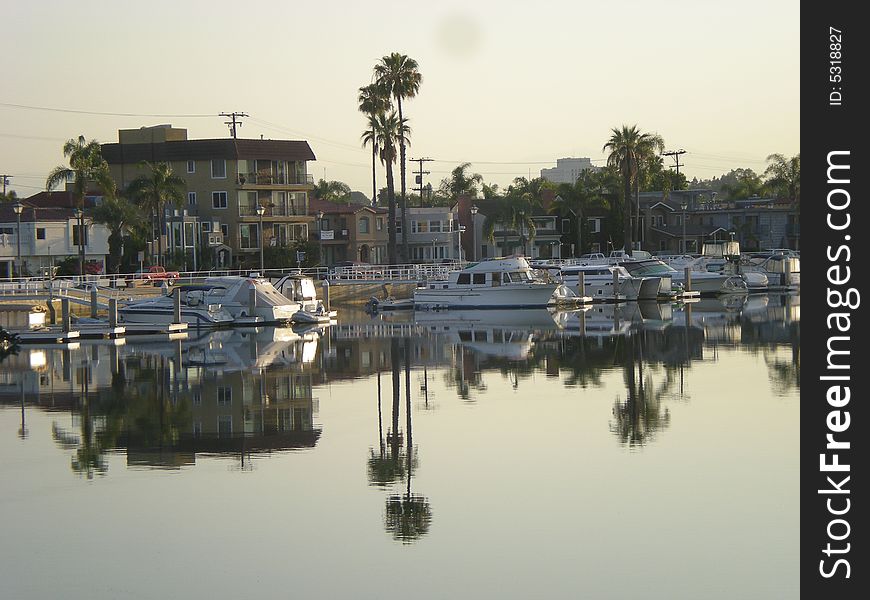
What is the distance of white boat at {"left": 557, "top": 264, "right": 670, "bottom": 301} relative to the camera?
69.7m

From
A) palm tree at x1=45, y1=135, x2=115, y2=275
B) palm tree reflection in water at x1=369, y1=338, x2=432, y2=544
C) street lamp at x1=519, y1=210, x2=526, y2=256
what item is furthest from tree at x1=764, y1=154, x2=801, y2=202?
palm tree reflection in water at x1=369, y1=338, x2=432, y2=544

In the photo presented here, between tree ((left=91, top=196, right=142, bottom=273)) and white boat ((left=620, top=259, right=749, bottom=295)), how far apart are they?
110ft

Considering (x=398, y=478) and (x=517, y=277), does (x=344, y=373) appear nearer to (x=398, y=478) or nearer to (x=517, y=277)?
(x=398, y=478)

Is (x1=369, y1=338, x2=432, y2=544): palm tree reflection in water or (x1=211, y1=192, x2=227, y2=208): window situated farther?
(x1=211, y1=192, x2=227, y2=208): window

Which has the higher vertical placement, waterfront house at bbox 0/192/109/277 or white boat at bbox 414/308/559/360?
waterfront house at bbox 0/192/109/277

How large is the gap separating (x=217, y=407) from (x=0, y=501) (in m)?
9.57

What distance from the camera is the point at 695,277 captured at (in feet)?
253

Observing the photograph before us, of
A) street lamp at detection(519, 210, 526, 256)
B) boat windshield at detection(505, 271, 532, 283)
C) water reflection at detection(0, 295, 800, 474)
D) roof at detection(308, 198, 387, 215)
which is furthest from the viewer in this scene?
street lamp at detection(519, 210, 526, 256)

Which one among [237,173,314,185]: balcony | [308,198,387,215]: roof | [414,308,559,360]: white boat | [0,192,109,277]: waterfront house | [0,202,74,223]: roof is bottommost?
[414,308,559,360]: white boat

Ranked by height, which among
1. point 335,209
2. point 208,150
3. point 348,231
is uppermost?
point 208,150

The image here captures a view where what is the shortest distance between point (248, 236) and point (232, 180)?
444 centimetres

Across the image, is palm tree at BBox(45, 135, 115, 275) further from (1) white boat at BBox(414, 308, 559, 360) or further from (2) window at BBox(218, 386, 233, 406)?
(2) window at BBox(218, 386, 233, 406)

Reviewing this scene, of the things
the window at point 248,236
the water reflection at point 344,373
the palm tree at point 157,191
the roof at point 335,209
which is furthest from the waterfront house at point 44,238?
the water reflection at point 344,373
